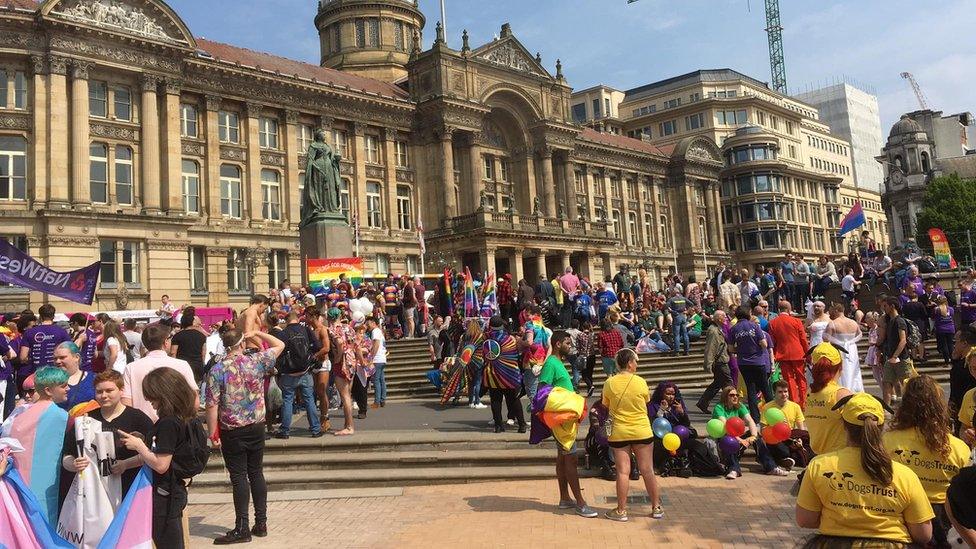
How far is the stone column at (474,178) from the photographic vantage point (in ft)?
160

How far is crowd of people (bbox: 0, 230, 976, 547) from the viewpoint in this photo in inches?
168

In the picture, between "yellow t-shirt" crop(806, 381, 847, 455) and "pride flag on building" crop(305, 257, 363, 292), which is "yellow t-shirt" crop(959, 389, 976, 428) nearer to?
"yellow t-shirt" crop(806, 381, 847, 455)

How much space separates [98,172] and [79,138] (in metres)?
1.92

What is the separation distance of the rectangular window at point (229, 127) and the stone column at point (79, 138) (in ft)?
24.2

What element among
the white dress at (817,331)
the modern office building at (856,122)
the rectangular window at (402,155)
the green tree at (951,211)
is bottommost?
the white dress at (817,331)

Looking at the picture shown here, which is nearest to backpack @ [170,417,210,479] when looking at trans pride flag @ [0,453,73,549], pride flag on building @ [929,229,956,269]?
trans pride flag @ [0,453,73,549]

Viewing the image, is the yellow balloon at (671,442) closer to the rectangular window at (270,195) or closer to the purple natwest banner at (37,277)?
the purple natwest banner at (37,277)

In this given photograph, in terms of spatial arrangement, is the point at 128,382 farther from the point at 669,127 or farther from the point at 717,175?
→ the point at 669,127

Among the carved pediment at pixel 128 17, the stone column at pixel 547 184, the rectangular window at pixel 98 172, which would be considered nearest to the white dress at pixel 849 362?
the rectangular window at pixel 98 172

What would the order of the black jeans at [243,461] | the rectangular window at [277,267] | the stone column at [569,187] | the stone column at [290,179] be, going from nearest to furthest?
1. the black jeans at [243,461]
2. the rectangular window at [277,267]
3. the stone column at [290,179]
4. the stone column at [569,187]

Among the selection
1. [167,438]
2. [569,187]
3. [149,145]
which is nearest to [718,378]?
[167,438]

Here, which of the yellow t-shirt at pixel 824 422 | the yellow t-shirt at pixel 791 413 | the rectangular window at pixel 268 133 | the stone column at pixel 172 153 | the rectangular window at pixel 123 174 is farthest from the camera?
the rectangular window at pixel 268 133

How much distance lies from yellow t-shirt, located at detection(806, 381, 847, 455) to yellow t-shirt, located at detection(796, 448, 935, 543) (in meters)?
2.27

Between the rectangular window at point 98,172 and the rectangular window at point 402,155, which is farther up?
the rectangular window at point 402,155
